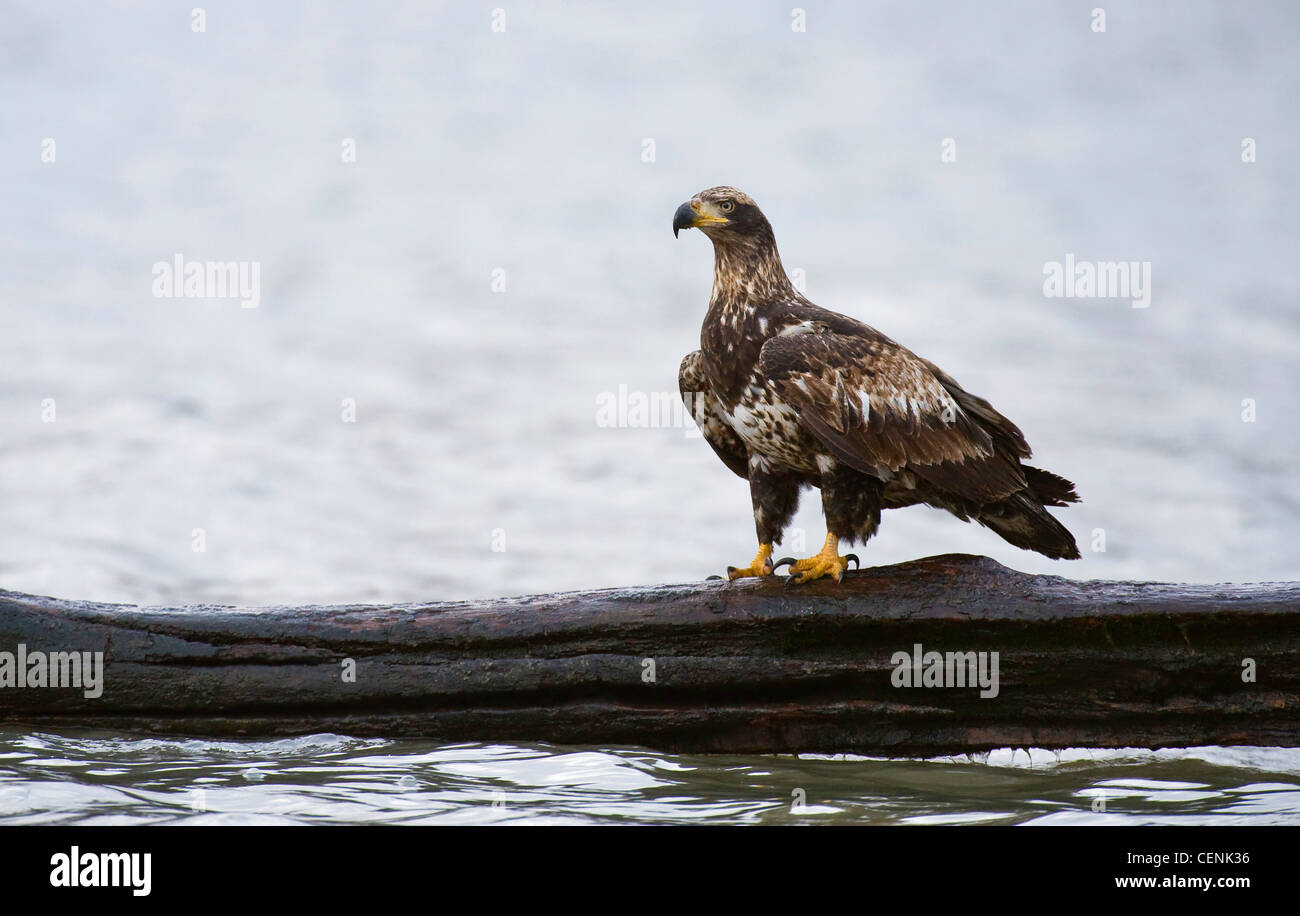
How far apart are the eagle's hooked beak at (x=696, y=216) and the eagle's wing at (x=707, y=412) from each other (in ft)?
1.77

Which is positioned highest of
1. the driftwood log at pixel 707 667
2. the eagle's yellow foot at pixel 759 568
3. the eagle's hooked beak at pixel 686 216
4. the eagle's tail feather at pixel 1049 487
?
the eagle's hooked beak at pixel 686 216

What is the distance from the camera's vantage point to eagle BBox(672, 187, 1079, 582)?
5238mm

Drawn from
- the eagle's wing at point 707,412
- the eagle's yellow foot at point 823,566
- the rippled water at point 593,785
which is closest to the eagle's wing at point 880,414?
the eagle's yellow foot at point 823,566

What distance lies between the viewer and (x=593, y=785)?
14.8ft

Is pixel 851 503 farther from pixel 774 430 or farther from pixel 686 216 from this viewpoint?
pixel 686 216

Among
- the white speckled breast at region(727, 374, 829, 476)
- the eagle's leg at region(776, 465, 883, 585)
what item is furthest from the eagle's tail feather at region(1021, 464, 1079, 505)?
the white speckled breast at region(727, 374, 829, 476)

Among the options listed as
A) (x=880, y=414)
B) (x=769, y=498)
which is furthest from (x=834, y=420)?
(x=769, y=498)

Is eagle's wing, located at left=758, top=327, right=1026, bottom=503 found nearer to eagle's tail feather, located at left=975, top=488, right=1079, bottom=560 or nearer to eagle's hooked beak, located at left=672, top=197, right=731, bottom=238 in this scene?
eagle's tail feather, located at left=975, top=488, right=1079, bottom=560

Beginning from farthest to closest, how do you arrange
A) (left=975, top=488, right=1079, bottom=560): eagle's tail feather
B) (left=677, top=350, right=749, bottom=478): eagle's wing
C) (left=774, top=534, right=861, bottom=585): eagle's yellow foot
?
(left=677, top=350, right=749, bottom=478): eagle's wing → (left=975, top=488, right=1079, bottom=560): eagle's tail feather → (left=774, top=534, right=861, bottom=585): eagle's yellow foot

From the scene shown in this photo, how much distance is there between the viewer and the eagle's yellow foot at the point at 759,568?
544 centimetres

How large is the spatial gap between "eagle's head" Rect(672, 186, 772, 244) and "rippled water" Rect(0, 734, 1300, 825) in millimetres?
2186

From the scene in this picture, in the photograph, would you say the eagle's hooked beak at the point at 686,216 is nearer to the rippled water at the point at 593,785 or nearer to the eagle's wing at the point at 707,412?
the eagle's wing at the point at 707,412

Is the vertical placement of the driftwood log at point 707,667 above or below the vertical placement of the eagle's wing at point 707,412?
below
